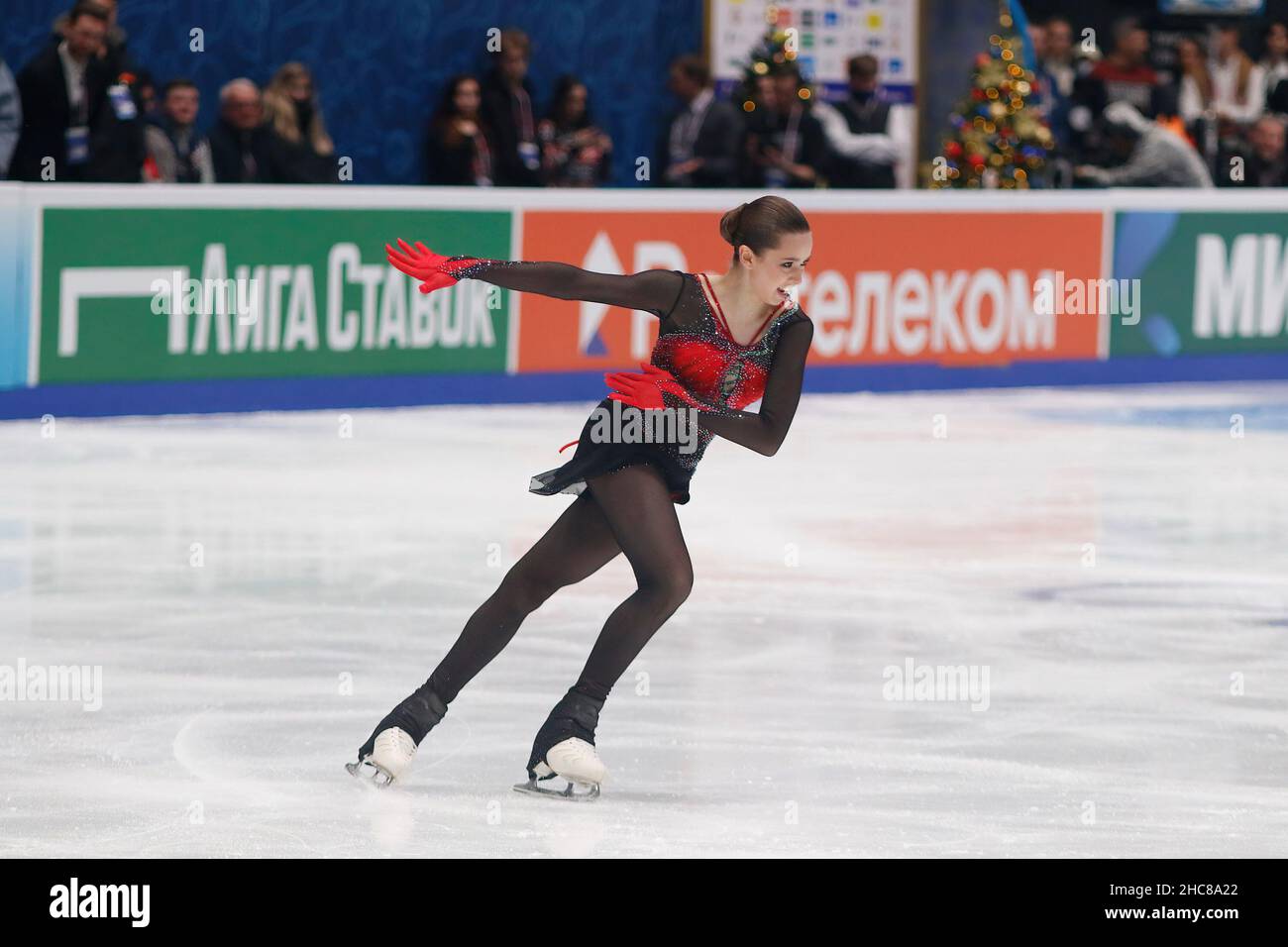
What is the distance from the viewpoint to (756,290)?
5.04 m

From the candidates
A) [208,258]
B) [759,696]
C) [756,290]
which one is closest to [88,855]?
[756,290]

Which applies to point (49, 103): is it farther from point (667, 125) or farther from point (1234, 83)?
point (1234, 83)

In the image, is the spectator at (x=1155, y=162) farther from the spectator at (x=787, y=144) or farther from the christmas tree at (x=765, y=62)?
the christmas tree at (x=765, y=62)

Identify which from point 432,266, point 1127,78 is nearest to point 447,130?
point 1127,78

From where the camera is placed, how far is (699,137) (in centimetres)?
1408

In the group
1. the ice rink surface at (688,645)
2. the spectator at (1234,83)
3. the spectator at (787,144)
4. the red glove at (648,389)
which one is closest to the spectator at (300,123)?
the ice rink surface at (688,645)

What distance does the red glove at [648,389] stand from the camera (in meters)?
4.91

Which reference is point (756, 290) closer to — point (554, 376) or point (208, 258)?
point (208, 258)

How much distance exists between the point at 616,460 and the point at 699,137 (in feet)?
30.4

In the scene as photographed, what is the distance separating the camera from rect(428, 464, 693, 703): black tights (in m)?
4.99

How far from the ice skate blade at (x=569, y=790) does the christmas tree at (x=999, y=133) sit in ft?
35.9

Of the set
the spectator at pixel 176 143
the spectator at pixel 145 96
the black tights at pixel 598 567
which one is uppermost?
the spectator at pixel 145 96

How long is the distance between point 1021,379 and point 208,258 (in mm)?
4845

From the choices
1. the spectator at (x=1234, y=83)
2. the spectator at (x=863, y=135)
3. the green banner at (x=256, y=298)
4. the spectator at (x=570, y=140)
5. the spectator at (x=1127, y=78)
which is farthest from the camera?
the spectator at (x=1234, y=83)
